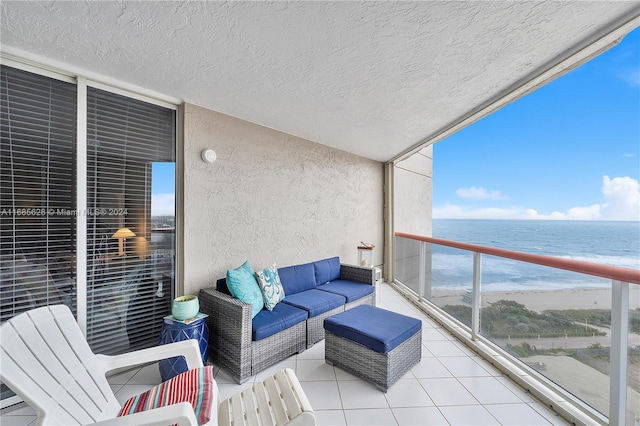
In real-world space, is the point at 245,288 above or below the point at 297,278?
above

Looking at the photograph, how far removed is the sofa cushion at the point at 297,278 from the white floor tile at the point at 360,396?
4.26 feet

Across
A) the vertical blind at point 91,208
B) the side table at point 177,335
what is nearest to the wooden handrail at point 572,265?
the side table at point 177,335

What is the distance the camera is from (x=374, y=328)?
2203 millimetres

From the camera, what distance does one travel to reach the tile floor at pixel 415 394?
1.75 metres

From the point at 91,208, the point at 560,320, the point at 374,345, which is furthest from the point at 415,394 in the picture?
the point at 91,208

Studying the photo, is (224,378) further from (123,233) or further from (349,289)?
(349,289)

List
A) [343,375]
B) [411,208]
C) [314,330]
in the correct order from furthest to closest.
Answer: [411,208], [314,330], [343,375]

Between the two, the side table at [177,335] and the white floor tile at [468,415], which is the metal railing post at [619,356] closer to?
the white floor tile at [468,415]

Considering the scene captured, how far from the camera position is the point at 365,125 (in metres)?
3.24

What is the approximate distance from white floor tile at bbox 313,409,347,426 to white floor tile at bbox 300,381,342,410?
39 mm

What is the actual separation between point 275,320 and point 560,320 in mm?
2311

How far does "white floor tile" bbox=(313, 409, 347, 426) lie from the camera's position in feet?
5.61

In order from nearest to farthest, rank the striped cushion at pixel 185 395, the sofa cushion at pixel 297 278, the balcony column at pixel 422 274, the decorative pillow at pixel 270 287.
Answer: the striped cushion at pixel 185 395 → the decorative pillow at pixel 270 287 → the sofa cushion at pixel 297 278 → the balcony column at pixel 422 274

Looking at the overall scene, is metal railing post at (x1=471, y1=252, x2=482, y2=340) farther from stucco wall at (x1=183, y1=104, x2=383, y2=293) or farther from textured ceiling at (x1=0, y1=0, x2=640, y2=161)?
stucco wall at (x1=183, y1=104, x2=383, y2=293)
